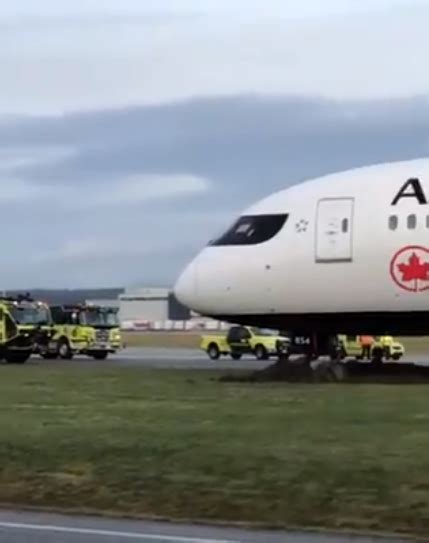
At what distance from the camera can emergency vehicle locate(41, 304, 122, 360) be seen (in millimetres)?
55344

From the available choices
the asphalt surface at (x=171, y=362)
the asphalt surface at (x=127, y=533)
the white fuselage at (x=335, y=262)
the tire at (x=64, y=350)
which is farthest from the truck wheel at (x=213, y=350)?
the asphalt surface at (x=127, y=533)

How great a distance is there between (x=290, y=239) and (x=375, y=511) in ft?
56.9

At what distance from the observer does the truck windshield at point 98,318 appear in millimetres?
57553

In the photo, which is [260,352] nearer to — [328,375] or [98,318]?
[98,318]

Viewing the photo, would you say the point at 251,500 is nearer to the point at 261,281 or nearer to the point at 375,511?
the point at 375,511

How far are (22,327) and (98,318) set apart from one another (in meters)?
8.27

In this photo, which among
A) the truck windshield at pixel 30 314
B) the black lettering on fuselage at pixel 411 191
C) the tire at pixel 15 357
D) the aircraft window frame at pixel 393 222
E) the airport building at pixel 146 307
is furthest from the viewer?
the airport building at pixel 146 307

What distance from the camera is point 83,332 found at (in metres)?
56.0

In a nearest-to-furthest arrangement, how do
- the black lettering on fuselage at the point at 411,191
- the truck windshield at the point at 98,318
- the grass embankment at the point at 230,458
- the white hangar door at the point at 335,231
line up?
the grass embankment at the point at 230,458 → the black lettering on fuselage at the point at 411,191 → the white hangar door at the point at 335,231 → the truck windshield at the point at 98,318

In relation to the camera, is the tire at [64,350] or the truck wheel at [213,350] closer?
the tire at [64,350]

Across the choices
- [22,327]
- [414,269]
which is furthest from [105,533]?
[22,327]

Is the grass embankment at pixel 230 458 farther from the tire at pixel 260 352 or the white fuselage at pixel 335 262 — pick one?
the tire at pixel 260 352

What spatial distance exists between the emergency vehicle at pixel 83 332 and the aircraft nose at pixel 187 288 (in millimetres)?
25026

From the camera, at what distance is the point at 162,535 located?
452 inches
